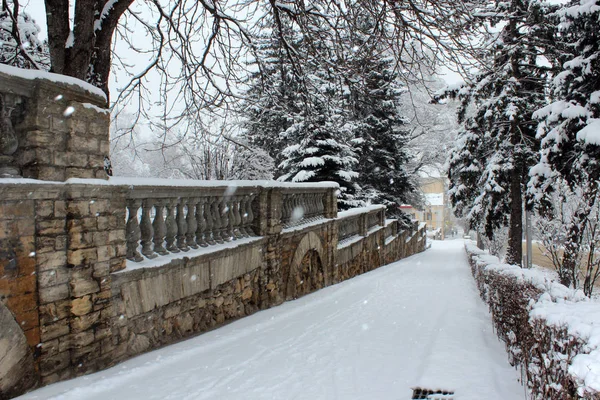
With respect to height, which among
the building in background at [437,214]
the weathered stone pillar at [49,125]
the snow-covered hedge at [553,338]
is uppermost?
the weathered stone pillar at [49,125]

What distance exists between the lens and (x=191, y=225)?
4.93m

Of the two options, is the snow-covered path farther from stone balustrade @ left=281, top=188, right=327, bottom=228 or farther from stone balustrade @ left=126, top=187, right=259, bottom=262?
stone balustrade @ left=281, top=188, right=327, bottom=228

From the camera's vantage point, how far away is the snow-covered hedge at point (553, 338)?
6.98 feet

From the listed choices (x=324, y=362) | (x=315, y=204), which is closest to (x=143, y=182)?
(x=324, y=362)

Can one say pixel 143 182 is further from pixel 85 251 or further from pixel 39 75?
pixel 39 75

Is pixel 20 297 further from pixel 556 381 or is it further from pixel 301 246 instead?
pixel 301 246

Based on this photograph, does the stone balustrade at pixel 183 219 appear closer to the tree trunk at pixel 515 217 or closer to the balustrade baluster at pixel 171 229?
the balustrade baluster at pixel 171 229

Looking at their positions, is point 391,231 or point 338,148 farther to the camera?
point 391,231

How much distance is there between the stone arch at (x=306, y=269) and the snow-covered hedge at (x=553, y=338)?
3.83 meters

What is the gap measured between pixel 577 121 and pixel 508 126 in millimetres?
4056

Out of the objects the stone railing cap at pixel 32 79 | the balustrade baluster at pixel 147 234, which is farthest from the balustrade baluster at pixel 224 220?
the stone railing cap at pixel 32 79

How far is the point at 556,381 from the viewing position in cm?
256

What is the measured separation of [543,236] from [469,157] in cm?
367

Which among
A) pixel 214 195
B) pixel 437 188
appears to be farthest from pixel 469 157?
pixel 437 188
